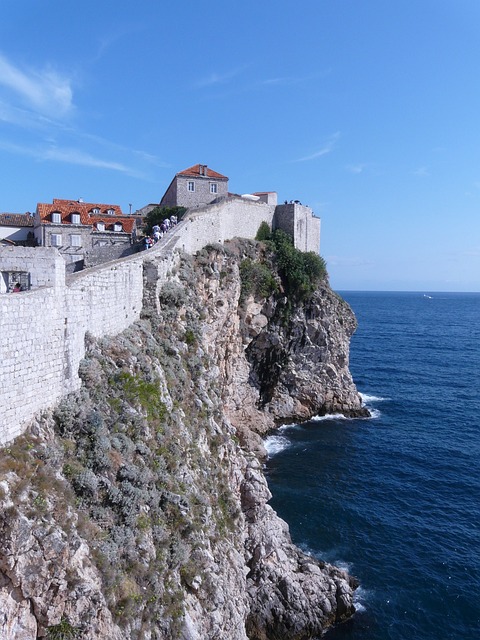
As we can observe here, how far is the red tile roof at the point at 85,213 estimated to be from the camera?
35.3m

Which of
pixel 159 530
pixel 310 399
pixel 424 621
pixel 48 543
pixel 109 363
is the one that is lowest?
pixel 424 621

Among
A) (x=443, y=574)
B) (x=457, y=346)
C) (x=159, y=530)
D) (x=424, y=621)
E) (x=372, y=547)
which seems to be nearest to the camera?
(x=159, y=530)

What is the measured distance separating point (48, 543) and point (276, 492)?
77.1 ft

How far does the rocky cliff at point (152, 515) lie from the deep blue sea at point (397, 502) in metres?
2.57

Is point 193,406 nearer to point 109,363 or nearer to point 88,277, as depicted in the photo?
A: point 109,363

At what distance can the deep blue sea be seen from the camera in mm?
22453

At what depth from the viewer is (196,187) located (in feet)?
148

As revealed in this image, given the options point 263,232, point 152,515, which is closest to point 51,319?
point 152,515

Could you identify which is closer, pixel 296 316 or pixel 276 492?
pixel 276 492

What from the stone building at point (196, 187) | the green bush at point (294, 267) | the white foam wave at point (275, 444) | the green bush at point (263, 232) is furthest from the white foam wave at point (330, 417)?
the stone building at point (196, 187)

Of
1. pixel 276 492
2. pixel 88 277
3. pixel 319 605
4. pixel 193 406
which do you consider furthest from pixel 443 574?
pixel 88 277

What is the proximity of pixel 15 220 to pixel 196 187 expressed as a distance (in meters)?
16.7

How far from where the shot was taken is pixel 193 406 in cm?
2191

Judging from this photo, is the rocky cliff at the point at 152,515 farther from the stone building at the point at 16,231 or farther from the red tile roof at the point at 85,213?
the stone building at the point at 16,231
